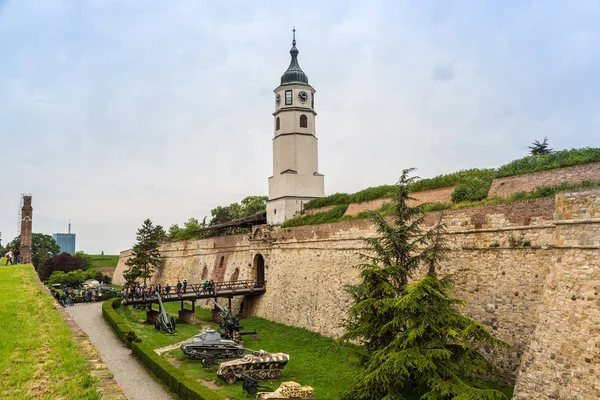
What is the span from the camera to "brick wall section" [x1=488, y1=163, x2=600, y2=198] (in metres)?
16.6

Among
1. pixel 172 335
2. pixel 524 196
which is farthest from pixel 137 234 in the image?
pixel 524 196

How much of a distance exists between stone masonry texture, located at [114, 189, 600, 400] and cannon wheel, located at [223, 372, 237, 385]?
6.11 m

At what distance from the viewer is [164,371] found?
16016mm

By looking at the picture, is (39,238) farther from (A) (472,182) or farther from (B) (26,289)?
(A) (472,182)

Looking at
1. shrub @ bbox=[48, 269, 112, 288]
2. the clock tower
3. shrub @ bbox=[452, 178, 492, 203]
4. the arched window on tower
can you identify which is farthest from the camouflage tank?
shrub @ bbox=[48, 269, 112, 288]

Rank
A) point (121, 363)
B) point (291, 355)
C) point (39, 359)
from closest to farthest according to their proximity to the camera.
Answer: point (39, 359), point (121, 363), point (291, 355)

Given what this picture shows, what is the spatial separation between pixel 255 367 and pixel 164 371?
9.39 ft

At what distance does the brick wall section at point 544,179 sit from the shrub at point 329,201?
37.0ft

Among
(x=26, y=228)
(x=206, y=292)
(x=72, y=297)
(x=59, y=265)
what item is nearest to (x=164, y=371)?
(x=206, y=292)

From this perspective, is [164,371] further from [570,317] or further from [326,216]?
[326,216]

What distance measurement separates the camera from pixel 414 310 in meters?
12.2

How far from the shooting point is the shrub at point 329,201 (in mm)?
30141

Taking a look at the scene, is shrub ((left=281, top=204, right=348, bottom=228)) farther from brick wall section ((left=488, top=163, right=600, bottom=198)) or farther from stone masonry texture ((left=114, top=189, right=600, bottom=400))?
brick wall section ((left=488, top=163, right=600, bottom=198))

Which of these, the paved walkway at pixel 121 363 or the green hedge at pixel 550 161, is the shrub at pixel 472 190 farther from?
the paved walkway at pixel 121 363
